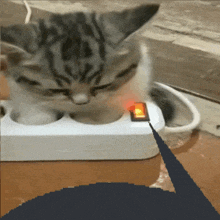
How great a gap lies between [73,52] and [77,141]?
0.57ft

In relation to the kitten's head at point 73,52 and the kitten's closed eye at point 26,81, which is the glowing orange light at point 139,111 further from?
the kitten's closed eye at point 26,81

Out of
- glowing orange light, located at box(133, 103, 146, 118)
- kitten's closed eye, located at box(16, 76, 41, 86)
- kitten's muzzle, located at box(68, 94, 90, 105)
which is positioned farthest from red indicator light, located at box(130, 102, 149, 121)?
kitten's closed eye, located at box(16, 76, 41, 86)

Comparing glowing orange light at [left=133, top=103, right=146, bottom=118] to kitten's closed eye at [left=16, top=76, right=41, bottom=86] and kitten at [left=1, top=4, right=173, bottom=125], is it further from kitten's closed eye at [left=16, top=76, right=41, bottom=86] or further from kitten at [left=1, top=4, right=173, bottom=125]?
kitten's closed eye at [left=16, top=76, right=41, bottom=86]

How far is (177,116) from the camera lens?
531 millimetres

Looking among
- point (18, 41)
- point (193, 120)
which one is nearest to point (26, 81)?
point (18, 41)

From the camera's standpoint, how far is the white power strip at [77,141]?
1.51ft

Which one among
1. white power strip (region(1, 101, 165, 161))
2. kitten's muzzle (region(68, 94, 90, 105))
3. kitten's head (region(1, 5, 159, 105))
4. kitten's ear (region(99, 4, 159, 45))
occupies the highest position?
kitten's ear (region(99, 4, 159, 45))

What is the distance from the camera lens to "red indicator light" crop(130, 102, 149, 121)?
494 millimetres

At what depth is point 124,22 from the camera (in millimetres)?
491

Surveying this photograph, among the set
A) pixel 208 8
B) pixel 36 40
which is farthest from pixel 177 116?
pixel 36 40

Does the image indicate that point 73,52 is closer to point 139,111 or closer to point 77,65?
point 77,65

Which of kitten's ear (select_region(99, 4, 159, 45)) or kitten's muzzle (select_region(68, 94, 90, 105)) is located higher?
kitten's ear (select_region(99, 4, 159, 45))

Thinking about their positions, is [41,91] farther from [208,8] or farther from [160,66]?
[208,8]

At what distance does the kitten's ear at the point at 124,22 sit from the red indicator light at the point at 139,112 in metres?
0.14
